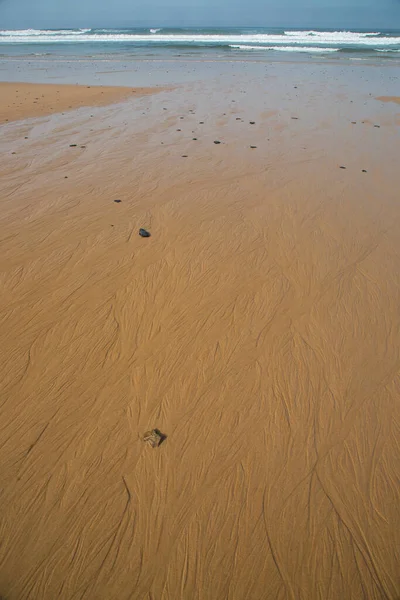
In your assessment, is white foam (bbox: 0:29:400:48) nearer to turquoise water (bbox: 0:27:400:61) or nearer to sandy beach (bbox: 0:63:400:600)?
turquoise water (bbox: 0:27:400:61)

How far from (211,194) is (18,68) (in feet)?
75.3

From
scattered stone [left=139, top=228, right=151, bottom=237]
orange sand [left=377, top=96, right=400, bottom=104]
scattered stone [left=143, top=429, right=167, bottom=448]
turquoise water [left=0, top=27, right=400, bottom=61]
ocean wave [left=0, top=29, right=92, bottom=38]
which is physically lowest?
scattered stone [left=143, top=429, right=167, bottom=448]

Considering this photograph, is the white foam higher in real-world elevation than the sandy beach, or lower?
higher

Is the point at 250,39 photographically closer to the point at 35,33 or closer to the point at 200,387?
the point at 35,33

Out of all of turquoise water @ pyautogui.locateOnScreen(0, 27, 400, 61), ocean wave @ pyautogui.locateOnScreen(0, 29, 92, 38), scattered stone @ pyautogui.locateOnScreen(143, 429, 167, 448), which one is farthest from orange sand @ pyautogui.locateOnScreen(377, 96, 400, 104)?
ocean wave @ pyautogui.locateOnScreen(0, 29, 92, 38)

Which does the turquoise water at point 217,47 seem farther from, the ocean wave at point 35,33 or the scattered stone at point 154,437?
the scattered stone at point 154,437

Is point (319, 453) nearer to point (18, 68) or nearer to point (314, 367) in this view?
point (314, 367)

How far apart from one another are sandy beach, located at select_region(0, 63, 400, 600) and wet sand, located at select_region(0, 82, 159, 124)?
600 cm

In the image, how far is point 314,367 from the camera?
2.88 meters

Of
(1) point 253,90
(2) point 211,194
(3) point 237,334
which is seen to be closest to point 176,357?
(3) point 237,334

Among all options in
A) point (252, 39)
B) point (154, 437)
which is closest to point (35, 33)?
point (252, 39)

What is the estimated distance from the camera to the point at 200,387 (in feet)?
8.89

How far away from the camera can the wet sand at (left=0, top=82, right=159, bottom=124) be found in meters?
10.7

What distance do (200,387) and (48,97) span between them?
13897 millimetres
